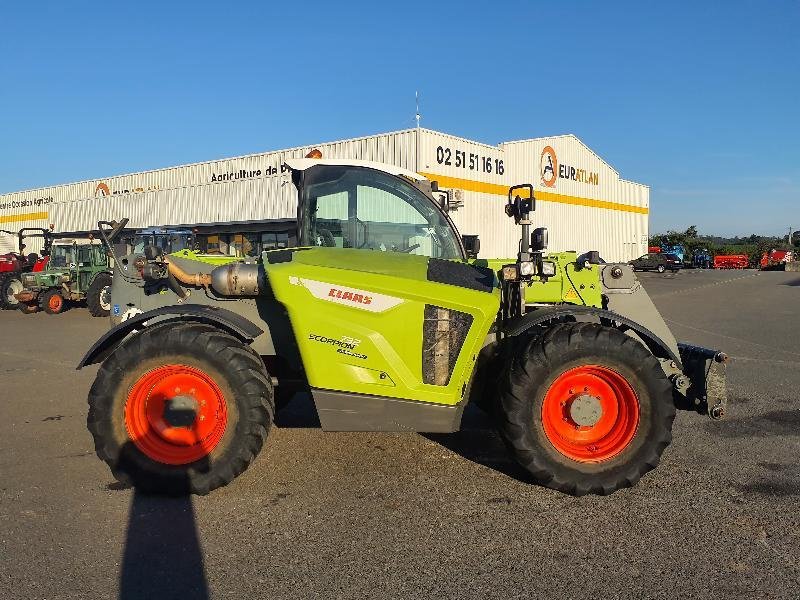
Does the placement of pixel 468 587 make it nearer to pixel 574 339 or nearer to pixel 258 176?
pixel 574 339

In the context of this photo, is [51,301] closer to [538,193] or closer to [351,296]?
[351,296]

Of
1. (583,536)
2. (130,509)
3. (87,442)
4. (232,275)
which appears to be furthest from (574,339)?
(87,442)

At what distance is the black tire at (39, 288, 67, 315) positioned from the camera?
18.0 meters

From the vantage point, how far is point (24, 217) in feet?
133

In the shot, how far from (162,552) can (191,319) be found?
5.36 feet

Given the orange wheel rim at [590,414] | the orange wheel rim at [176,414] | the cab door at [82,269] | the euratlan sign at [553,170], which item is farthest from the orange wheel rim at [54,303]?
the euratlan sign at [553,170]

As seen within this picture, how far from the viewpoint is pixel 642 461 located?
4004mm

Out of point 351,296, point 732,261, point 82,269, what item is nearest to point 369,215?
point 351,296

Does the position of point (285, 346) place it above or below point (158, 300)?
below

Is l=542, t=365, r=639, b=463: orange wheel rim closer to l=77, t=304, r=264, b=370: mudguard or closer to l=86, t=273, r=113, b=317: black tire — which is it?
l=77, t=304, r=264, b=370: mudguard

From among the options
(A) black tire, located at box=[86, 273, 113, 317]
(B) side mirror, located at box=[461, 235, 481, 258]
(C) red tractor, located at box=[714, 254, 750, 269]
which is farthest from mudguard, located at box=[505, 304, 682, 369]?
(C) red tractor, located at box=[714, 254, 750, 269]

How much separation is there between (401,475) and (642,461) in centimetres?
158

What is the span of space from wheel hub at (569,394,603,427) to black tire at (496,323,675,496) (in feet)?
0.63

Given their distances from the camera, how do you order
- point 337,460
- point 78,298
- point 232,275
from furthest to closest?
point 78,298
point 337,460
point 232,275
